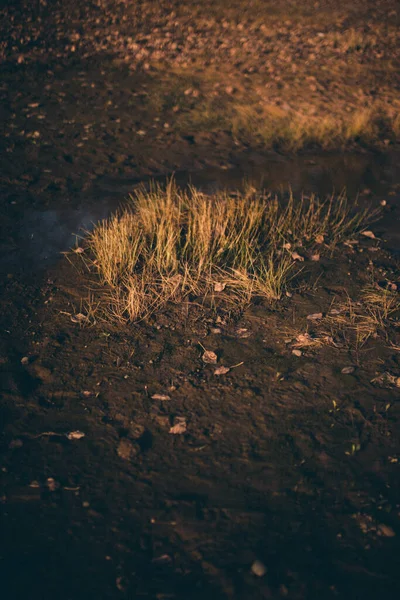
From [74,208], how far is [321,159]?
10.2 feet

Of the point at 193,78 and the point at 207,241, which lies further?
the point at 193,78

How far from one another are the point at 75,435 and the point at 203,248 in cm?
201

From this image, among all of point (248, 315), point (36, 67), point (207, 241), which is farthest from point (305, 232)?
point (36, 67)

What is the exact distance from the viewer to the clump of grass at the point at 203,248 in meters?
4.06

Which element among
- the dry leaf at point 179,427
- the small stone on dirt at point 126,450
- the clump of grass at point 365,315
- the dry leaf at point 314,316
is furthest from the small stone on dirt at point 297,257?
the small stone on dirt at point 126,450

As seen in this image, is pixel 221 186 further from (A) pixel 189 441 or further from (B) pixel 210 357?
(A) pixel 189 441

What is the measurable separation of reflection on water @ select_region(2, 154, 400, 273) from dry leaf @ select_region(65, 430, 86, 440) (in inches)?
70.7

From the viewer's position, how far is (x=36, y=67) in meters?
8.15

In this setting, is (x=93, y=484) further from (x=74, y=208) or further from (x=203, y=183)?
(x=203, y=183)

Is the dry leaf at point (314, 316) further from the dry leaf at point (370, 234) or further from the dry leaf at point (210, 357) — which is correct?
the dry leaf at point (370, 234)

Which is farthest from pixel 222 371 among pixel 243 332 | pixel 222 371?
pixel 243 332

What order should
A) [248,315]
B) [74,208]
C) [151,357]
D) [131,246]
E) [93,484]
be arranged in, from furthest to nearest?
[74,208] → [131,246] → [248,315] → [151,357] → [93,484]

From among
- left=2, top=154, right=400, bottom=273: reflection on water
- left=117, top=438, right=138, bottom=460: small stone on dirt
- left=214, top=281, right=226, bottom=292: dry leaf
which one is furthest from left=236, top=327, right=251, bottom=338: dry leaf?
left=2, top=154, right=400, bottom=273: reflection on water

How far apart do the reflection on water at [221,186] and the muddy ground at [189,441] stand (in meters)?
0.03
